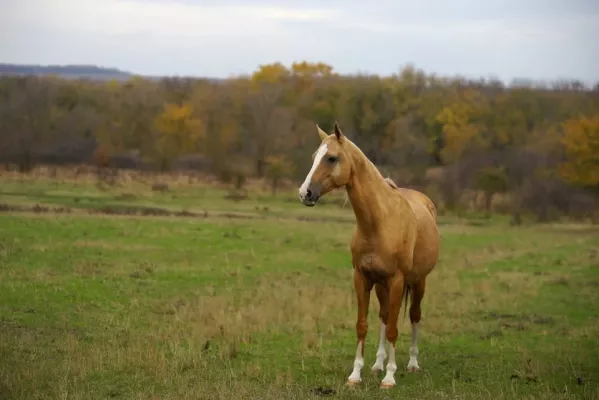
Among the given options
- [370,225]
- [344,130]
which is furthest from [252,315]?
[344,130]

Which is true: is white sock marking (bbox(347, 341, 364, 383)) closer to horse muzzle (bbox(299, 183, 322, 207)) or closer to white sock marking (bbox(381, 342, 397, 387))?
white sock marking (bbox(381, 342, 397, 387))

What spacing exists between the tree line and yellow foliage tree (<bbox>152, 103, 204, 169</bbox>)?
0.43ft

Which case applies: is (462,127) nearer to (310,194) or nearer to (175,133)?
(175,133)

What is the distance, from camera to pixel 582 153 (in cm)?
4959

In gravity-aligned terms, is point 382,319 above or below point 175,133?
below

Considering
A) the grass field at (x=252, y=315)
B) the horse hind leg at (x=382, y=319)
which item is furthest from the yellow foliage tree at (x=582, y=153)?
the horse hind leg at (x=382, y=319)

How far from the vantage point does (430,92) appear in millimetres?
72312

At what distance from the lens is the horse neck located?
9227 millimetres

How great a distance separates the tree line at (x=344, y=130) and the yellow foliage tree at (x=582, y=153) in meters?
0.08

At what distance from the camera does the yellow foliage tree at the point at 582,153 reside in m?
48.3

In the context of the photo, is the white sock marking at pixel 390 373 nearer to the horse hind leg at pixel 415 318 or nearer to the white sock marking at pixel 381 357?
the white sock marking at pixel 381 357

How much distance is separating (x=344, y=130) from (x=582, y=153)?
53.9 feet

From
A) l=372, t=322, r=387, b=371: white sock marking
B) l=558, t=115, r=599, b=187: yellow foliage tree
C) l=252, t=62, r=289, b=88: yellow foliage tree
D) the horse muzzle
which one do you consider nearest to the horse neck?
the horse muzzle

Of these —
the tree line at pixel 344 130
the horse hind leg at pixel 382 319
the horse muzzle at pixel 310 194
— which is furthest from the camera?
the tree line at pixel 344 130
